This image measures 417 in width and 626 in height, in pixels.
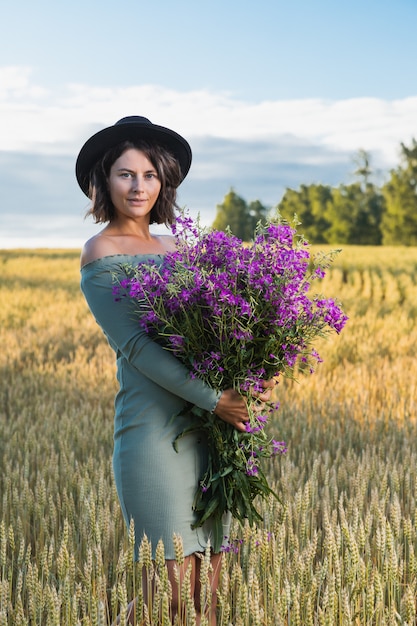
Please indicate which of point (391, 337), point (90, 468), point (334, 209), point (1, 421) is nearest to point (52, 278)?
point (391, 337)

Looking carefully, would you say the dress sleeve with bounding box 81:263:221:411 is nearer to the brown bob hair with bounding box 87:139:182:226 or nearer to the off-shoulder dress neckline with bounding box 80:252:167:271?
the off-shoulder dress neckline with bounding box 80:252:167:271

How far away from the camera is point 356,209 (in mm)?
54812

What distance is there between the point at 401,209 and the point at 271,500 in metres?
46.2

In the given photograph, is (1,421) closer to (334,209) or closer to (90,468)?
(90,468)

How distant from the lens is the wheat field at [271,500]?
234 centimetres

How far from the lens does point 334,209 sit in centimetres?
5503

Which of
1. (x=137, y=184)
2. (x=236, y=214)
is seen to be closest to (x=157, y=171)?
(x=137, y=184)

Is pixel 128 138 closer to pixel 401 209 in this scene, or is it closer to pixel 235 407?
pixel 235 407

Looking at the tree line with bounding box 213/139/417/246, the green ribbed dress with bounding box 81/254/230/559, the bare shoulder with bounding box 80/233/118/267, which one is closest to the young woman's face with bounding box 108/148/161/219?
the bare shoulder with bounding box 80/233/118/267

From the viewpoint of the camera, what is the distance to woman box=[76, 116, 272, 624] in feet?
7.73

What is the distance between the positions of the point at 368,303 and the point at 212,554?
11357 mm

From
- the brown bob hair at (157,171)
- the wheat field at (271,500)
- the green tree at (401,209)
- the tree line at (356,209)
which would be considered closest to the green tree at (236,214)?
the tree line at (356,209)

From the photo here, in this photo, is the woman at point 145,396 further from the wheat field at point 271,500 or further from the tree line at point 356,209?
the tree line at point 356,209

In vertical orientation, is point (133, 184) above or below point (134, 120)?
below
